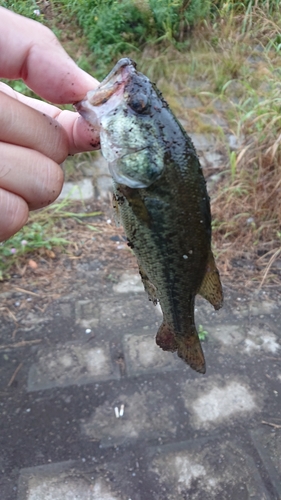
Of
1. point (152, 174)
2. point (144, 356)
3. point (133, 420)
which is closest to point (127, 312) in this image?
point (144, 356)

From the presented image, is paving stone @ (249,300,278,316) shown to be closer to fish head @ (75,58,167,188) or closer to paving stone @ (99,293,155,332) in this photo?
paving stone @ (99,293,155,332)

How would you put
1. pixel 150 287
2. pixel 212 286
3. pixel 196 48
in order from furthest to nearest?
pixel 196 48 < pixel 150 287 < pixel 212 286

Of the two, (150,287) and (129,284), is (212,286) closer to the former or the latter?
(150,287)

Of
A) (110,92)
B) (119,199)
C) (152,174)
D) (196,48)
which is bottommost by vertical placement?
(196,48)

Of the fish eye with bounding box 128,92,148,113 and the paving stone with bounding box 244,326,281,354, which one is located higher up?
the fish eye with bounding box 128,92,148,113

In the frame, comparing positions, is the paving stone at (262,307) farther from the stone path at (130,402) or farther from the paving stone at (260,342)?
the paving stone at (260,342)

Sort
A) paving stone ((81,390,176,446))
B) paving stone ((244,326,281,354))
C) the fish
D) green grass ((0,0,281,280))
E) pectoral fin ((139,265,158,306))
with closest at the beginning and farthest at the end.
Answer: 1. the fish
2. pectoral fin ((139,265,158,306))
3. paving stone ((81,390,176,446))
4. paving stone ((244,326,281,354))
5. green grass ((0,0,281,280))

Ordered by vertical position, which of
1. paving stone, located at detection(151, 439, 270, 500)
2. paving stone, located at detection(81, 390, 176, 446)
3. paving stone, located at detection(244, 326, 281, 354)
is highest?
paving stone, located at detection(244, 326, 281, 354)

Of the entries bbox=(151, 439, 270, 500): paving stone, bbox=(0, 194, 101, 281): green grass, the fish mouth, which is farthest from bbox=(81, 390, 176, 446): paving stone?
the fish mouth
